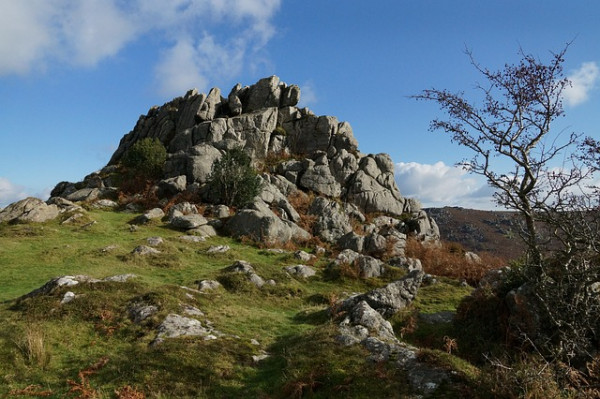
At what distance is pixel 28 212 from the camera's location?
35656 mm

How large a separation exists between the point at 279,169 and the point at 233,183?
12.4 metres

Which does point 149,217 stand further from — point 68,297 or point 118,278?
point 68,297

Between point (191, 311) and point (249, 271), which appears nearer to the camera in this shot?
point (191, 311)

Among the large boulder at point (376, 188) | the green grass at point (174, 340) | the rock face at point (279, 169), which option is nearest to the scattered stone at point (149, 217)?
the rock face at point (279, 169)

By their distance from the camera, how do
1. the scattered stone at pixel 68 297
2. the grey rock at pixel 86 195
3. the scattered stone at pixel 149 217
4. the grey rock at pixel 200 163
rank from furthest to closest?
1. the grey rock at pixel 200 163
2. the grey rock at pixel 86 195
3. the scattered stone at pixel 149 217
4. the scattered stone at pixel 68 297

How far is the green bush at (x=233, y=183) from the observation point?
45.4 metres

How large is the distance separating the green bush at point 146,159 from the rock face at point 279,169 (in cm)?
157

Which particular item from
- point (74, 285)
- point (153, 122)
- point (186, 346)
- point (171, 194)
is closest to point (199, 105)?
point (153, 122)

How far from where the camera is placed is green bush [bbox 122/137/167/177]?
54.1 metres

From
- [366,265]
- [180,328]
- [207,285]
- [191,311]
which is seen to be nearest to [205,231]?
[366,265]

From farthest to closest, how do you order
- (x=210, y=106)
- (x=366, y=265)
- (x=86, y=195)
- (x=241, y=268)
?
(x=210, y=106) < (x=86, y=195) < (x=366, y=265) < (x=241, y=268)

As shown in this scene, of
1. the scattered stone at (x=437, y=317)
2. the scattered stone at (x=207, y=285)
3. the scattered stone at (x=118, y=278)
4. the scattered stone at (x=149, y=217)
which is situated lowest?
the scattered stone at (x=437, y=317)

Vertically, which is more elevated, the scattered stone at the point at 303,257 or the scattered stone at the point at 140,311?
the scattered stone at the point at 303,257

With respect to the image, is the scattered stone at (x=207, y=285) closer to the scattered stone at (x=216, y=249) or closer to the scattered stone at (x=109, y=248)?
the scattered stone at (x=216, y=249)
